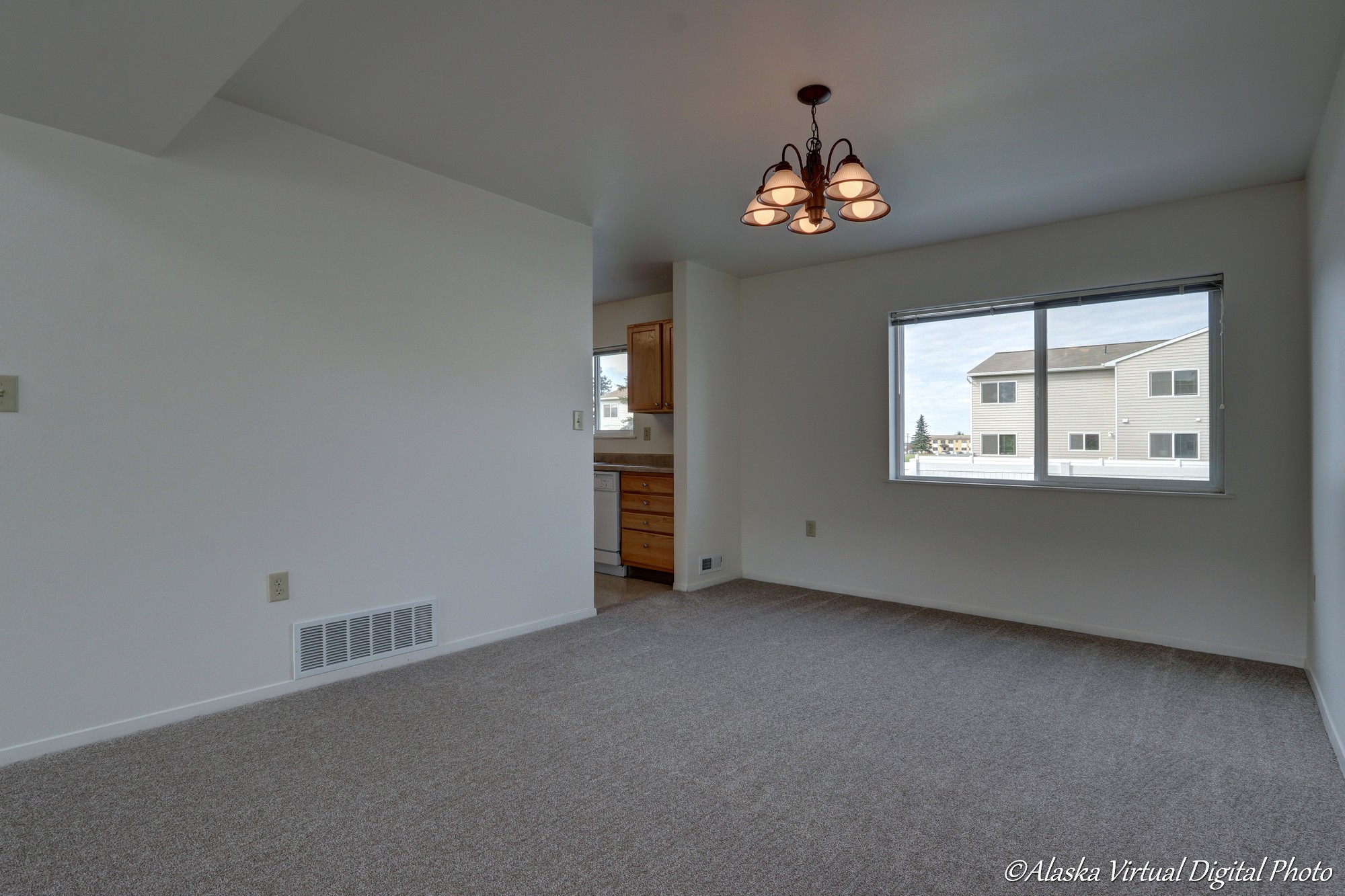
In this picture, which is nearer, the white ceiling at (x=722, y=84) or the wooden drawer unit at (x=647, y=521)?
the white ceiling at (x=722, y=84)

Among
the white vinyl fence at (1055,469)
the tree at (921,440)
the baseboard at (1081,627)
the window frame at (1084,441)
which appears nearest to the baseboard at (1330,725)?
the baseboard at (1081,627)

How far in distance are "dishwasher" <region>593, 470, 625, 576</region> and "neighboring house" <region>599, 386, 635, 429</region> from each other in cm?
78

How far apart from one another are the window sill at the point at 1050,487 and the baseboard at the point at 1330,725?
0.88m

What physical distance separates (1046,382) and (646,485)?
2.74 metres

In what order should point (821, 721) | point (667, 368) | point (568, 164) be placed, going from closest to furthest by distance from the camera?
point (821, 721) → point (568, 164) → point (667, 368)

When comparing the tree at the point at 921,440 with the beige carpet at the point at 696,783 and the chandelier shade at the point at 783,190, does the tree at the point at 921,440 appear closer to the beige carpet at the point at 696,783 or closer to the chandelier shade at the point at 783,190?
the beige carpet at the point at 696,783

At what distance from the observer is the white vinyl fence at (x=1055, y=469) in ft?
12.0

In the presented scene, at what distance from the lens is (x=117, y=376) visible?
2.43 meters

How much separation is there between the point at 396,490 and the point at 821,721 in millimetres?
2093

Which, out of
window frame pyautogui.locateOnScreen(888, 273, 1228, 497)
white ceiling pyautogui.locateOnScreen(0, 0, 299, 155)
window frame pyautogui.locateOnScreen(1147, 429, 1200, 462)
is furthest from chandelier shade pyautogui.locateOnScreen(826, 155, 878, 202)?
window frame pyautogui.locateOnScreen(1147, 429, 1200, 462)

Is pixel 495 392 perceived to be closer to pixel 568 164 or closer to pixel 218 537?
pixel 568 164

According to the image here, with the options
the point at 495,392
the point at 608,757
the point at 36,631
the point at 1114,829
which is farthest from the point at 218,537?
the point at 1114,829

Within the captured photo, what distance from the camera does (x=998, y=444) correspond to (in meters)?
4.29

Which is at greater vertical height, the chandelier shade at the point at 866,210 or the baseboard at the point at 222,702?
the chandelier shade at the point at 866,210
